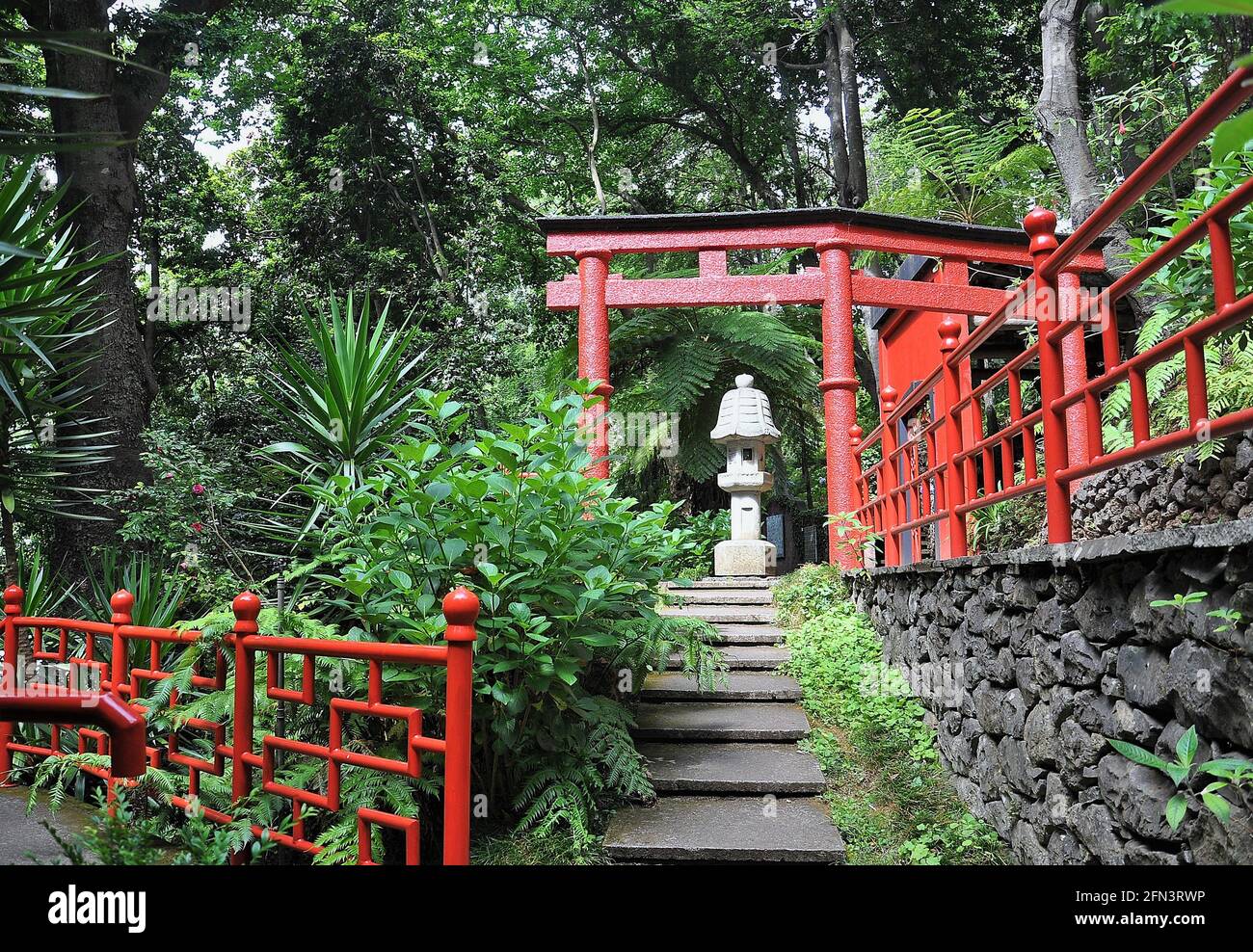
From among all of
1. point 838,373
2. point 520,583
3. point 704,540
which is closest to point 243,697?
point 520,583

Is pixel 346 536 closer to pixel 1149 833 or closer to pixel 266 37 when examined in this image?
pixel 1149 833

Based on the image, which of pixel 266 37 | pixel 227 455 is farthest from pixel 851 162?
pixel 227 455

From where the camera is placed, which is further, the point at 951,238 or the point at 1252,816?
the point at 951,238

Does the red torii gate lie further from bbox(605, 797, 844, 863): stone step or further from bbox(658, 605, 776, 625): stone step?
bbox(605, 797, 844, 863): stone step

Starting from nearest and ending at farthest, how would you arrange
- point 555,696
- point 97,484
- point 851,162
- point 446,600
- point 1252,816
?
point 1252,816 → point 446,600 → point 555,696 → point 97,484 → point 851,162

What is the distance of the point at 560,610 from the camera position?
3781 mm

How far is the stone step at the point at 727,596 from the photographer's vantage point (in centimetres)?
733

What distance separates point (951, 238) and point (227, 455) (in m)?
5.97

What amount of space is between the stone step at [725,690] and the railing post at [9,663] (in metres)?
3.15

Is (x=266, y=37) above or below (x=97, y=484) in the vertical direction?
above

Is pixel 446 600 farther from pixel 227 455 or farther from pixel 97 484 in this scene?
pixel 97 484

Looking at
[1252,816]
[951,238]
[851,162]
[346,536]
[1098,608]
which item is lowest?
[1252,816]

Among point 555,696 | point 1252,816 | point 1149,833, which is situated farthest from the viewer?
point 555,696

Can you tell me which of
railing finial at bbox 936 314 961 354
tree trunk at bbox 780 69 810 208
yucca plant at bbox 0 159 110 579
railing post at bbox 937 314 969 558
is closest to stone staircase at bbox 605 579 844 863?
railing post at bbox 937 314 969 558
